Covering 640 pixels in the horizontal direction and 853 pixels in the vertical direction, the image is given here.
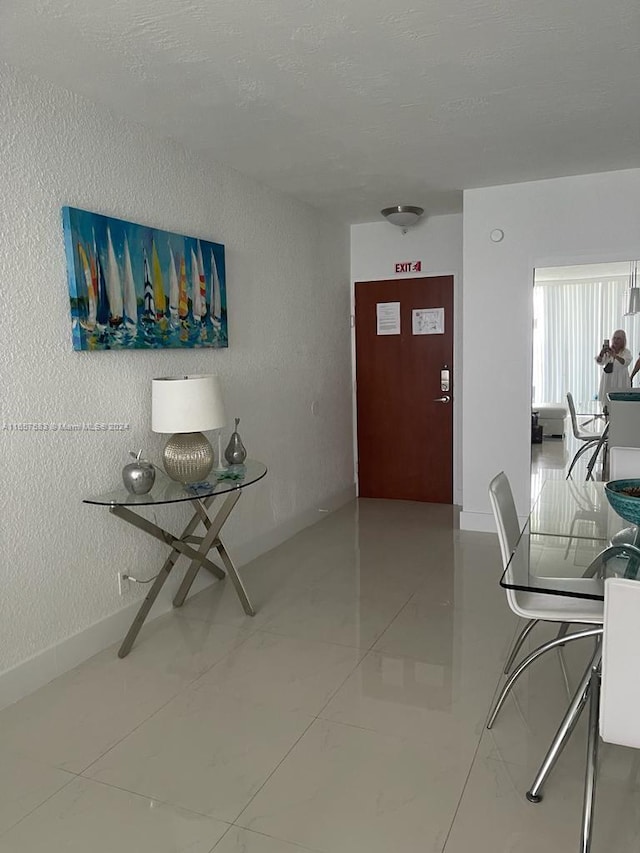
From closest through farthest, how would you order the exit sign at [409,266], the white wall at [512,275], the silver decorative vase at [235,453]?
the silver decorative vase at [235,453]
the white wall at [512,275]
the exit sign at [409,266]

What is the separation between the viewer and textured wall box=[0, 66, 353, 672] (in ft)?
8.35

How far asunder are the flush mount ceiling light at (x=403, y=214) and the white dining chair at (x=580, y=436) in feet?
5.74

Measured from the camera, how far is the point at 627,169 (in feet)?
13.3

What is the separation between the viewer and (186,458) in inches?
119

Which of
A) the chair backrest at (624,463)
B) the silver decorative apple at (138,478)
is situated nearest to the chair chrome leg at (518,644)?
the chair backrest at (624,463)

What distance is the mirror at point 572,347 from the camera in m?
4.19

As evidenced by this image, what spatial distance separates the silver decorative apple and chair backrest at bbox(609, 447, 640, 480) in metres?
2.15

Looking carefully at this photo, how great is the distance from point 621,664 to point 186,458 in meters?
2.04

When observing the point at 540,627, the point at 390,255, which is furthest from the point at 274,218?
the point at 540,627

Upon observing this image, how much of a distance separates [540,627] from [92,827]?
216 centimetres

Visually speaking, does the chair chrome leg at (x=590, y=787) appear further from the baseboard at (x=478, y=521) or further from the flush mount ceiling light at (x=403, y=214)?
the flush mount ceiling light at (x=403, y=214)

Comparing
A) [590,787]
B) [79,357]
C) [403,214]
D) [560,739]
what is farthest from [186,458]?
[403,214]

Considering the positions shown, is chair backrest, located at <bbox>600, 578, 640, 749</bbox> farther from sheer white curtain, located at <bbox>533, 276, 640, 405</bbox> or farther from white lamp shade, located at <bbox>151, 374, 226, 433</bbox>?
sheer white curtain, located at <bbox>533, 276, 640, 405</bbox>

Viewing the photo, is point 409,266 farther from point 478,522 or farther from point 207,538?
point 207,538
